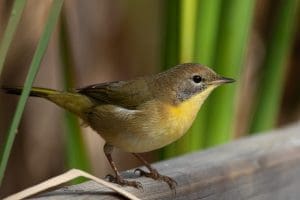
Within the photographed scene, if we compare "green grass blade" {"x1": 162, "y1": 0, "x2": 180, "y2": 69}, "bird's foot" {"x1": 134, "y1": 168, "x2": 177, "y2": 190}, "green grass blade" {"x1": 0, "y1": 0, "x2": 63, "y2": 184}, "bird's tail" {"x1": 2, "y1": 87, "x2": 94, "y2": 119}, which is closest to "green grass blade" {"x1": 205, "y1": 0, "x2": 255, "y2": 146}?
"green grass blade" {"x1": 162, "y1": 0, "x2": 180, "y2": 69}

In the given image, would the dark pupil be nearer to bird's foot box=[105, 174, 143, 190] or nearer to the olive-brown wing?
the olive-brown wing

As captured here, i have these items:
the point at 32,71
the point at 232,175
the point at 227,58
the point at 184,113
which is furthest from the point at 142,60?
the point at 32,71

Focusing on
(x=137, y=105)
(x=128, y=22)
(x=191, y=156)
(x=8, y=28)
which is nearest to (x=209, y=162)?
(x=191, y=156)

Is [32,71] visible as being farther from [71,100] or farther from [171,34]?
[171,34]

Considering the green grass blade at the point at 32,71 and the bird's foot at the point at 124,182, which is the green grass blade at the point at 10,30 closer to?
the green grass blade at the point at 32,71

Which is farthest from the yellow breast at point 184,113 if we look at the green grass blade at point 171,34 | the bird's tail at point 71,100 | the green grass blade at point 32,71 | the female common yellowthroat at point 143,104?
the green grass blade at point 32,71
